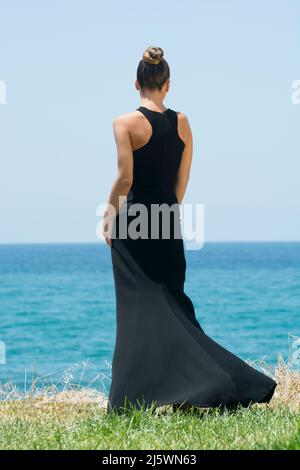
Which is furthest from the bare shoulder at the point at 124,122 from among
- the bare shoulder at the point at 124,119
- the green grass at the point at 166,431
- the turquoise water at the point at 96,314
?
the turquoise water at the point at 96,314

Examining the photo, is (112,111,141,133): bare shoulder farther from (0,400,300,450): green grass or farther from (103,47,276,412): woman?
(0,400,300,450): green grass

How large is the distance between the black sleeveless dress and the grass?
137 mm

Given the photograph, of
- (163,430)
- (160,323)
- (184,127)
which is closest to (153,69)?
(184,127)

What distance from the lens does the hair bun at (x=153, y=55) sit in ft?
19.7

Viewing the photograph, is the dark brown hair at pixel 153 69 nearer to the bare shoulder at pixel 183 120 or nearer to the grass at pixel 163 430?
the bare shoulder at pixel 183 120

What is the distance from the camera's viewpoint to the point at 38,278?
69.1 meters

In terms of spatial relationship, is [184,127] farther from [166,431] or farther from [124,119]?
[166,431]

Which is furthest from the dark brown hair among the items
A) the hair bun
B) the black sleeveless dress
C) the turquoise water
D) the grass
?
the turquoise water

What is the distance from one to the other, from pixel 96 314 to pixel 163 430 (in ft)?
136

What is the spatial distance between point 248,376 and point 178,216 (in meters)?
1.14

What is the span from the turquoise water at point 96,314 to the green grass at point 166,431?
1431cm
